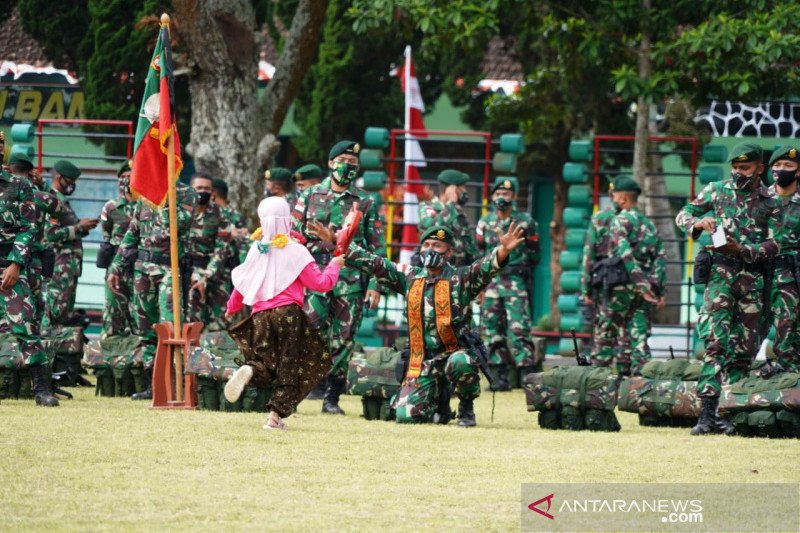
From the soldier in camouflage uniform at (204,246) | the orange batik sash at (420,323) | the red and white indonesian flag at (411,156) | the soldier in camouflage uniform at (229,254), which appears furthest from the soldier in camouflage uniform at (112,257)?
the red and white indonesian flag at (411,156)

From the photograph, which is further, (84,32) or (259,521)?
(84,32)

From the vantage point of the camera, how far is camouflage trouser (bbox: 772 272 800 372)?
11.8m

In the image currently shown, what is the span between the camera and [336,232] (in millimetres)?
13148

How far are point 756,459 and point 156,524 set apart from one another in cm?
434

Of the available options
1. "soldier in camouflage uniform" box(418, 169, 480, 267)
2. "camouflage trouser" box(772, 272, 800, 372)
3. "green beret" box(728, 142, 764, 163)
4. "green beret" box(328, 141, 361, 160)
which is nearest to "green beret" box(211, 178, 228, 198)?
"soldier in camouflage uniform" box(418, 169, 480, 267)

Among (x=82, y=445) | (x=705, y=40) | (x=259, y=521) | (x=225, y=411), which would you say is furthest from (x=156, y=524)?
(x=705, y=40)

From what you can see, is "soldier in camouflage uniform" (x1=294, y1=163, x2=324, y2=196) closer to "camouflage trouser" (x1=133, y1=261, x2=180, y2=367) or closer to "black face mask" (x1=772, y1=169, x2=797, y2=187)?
"camouflage trouser" (x1=133, y1=261, x2=180, y2=367)

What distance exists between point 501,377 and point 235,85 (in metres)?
5.48

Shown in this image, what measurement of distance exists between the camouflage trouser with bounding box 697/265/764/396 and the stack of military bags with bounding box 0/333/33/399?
224 inches

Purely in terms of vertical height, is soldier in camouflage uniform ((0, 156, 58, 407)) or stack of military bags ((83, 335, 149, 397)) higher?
soldier in camouflage uniform ((0, 156, 58, 407))

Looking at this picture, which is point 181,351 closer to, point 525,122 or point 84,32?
point 525,122

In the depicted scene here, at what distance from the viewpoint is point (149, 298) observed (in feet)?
47.4

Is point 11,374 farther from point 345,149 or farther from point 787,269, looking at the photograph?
point 787,269

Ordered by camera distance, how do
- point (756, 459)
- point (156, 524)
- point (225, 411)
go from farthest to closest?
point (225, 411), point (756, 459), point (156, 524)
